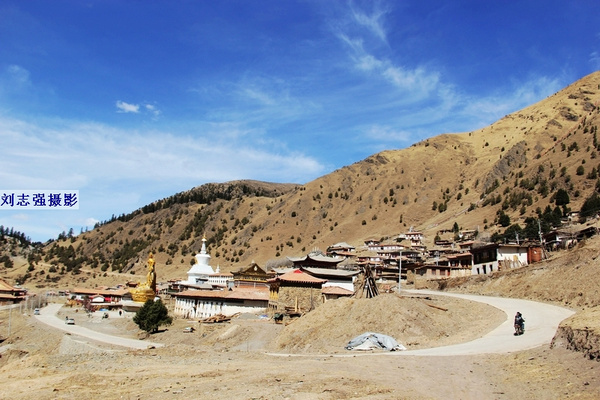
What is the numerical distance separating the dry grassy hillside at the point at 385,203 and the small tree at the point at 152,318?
60.6m

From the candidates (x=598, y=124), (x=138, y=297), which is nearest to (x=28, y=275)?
(x=138, y=297)

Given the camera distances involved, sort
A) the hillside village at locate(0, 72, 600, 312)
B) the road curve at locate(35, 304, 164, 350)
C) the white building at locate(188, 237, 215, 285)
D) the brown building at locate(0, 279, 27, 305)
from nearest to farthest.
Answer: the road curve at locate(35, 304, 164, 350) → the hillside village at locate(0, 72, 600, 312) → the white building at locate(188, 237, 215, 285) → the brown building at locate(0, 279, 27, 305)

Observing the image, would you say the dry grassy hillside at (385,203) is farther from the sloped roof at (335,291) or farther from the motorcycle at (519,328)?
the motorcycle at (519,328)

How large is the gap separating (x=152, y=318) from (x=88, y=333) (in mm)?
8050

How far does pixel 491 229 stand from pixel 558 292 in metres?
52.9

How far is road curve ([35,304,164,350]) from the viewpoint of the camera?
3871cm

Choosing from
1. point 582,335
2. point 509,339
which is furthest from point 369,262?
point 582,335

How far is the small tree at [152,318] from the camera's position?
4534 cm

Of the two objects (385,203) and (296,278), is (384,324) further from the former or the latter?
(385,203)

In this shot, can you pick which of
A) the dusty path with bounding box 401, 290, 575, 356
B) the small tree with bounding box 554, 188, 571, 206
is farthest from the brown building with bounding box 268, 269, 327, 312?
the small tree with bounding box 554, 188, 571, 206

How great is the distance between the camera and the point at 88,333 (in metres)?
48.4

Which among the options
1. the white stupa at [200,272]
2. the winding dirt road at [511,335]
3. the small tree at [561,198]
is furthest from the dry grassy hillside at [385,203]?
the winding dirt road at [511,335]

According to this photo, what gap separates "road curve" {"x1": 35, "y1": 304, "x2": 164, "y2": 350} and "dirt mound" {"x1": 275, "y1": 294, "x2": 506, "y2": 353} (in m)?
12.4

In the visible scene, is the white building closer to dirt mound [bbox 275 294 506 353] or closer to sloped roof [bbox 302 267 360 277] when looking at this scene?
sloped roof [bbox 302 267 360 277]
